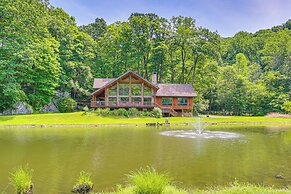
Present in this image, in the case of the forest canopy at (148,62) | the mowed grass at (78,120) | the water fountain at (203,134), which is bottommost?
the water fountain at (203,134)

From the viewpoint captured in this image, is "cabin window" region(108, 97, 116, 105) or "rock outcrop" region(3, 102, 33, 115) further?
"cabin window" region(108, 97, 116, 105)

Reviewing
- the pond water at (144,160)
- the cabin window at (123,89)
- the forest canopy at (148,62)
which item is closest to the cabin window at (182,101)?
the forest canopy at (148,62)

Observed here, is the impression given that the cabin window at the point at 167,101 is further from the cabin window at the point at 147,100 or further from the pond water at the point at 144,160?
Answer: the pond water at the point at 144,160

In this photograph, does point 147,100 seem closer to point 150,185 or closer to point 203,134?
point 203,134

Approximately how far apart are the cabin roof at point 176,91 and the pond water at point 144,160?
23.1 m

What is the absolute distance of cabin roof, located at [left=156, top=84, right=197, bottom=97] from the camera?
141 feet

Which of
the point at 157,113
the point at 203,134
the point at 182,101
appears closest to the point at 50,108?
the point at 157,113

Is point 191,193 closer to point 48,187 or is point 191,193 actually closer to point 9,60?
point 48,187

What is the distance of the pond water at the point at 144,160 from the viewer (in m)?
10.3

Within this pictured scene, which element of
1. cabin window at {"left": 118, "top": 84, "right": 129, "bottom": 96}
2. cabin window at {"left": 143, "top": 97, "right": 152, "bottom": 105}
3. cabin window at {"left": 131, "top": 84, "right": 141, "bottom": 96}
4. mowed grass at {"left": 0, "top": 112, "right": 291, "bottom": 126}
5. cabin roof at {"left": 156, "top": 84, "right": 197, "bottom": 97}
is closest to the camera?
mowed grass at {"left": 0, "top": 112, "right": 291, "bottom": 126}

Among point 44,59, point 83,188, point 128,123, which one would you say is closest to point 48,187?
point 83,188

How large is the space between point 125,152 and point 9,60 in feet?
92.4

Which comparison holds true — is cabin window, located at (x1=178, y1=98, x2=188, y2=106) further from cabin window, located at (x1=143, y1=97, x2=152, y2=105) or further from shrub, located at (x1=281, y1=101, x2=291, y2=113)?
shrub, located at (x1=281, y1=101, x2=291, y2=113)

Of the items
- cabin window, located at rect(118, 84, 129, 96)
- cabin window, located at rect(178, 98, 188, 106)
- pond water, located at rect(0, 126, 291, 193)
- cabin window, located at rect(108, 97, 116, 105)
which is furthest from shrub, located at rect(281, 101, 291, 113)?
pond water, located at rect(0, 126, 291, 193)
